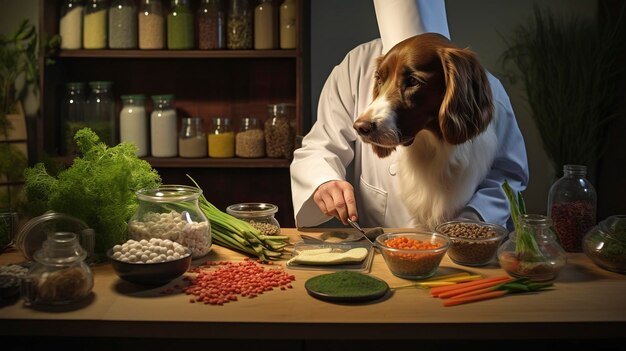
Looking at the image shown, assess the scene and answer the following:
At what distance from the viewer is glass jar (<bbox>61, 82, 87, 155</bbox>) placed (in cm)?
339

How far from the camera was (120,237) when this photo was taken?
1723 mm

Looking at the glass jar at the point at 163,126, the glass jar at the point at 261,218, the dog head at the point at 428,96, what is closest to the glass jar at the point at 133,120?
the glass jar at the point at 163,126

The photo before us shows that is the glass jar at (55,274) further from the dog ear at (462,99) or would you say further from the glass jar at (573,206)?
the glass jar at (573,206)

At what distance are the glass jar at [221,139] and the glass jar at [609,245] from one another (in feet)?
6.67

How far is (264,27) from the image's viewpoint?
3307 millimetres

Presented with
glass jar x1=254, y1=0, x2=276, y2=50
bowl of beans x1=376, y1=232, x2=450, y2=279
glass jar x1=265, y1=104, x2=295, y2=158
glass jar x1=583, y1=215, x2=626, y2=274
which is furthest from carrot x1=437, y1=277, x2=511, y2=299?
glass jar x1=254, y1=0, x2=276, y2=50

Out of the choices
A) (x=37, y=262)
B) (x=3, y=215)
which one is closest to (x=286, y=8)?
(x=3, y=215)

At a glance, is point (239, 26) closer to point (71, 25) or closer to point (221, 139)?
point (221, 139)

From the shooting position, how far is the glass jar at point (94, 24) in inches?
131

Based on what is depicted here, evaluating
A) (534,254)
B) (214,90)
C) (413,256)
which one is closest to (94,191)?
(413,256)

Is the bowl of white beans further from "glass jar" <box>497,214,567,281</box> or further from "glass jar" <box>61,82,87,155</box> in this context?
"glass jar" <box>61,82,87,155</box>

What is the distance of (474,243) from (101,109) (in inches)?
89.9

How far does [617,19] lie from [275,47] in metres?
1.68

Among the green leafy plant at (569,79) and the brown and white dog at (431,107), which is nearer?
the brown and white dog at (431,107)
